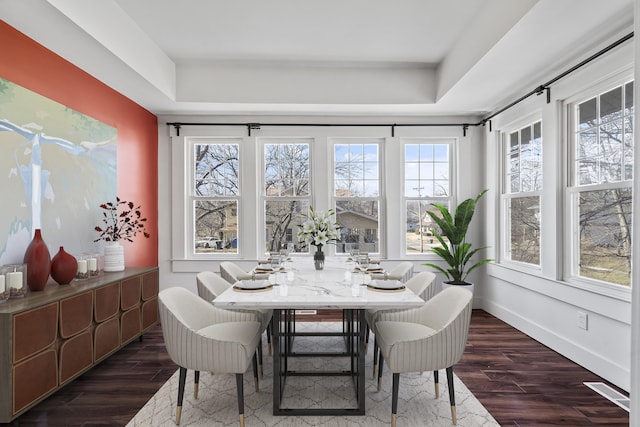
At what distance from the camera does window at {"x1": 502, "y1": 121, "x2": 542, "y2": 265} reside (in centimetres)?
402

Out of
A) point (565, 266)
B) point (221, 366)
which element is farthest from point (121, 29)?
point (565, 266)

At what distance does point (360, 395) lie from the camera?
7.90ft

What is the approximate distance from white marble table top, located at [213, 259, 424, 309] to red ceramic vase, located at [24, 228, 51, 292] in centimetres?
139

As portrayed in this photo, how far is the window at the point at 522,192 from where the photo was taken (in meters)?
4.02

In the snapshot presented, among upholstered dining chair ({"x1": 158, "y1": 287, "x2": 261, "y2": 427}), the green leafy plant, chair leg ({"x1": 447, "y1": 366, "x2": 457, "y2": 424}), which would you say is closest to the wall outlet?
the green leafy plant

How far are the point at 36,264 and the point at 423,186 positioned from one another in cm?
439

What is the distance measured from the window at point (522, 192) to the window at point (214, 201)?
3562 mm

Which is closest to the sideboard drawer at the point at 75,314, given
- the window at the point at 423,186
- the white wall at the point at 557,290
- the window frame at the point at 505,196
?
the window at the point at 423,186

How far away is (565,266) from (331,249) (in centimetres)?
273

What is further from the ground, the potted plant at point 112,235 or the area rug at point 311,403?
the potted plant at point 112,235

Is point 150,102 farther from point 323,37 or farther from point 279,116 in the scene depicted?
point 323,37

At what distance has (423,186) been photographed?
518 cm

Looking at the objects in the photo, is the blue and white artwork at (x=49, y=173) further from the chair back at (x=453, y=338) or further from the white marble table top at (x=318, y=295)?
the chair back at (x=453, y=338)

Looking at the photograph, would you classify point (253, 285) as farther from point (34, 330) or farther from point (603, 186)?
point (603, 186)
